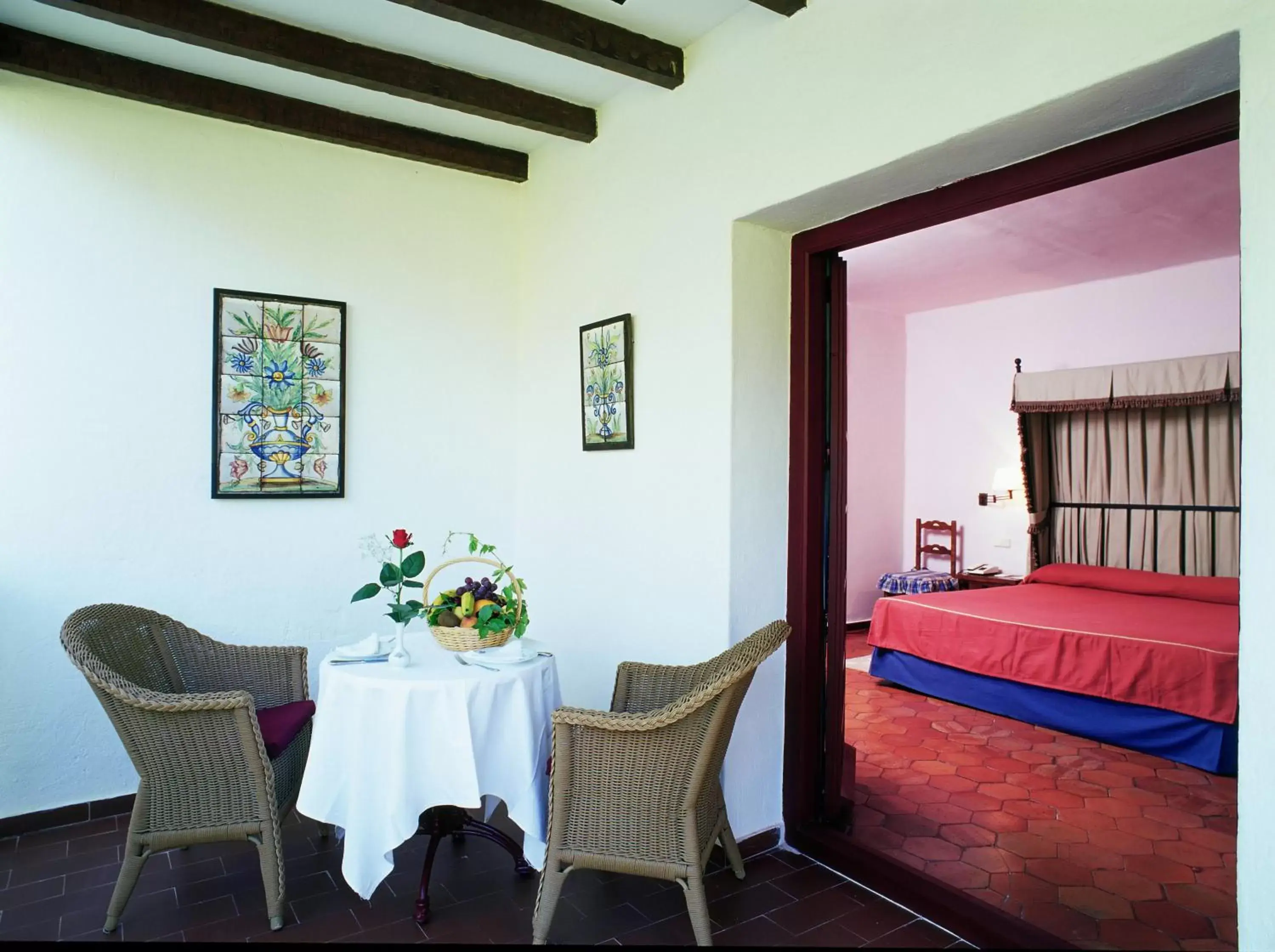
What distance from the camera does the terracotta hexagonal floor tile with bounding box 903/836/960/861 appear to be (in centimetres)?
295

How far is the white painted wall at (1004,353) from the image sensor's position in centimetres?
564

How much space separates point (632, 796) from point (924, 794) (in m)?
1.85

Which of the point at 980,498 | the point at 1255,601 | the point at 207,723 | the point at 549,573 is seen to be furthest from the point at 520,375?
the point at 980,498

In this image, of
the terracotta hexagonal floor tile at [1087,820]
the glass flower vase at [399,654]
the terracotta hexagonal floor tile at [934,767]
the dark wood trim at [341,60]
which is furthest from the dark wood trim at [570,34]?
the terracotta hexagonal floor tile at [1087,820]

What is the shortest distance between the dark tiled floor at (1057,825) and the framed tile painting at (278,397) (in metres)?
2.70

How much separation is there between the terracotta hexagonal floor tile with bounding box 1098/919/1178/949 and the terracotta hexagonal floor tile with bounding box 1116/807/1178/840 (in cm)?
75

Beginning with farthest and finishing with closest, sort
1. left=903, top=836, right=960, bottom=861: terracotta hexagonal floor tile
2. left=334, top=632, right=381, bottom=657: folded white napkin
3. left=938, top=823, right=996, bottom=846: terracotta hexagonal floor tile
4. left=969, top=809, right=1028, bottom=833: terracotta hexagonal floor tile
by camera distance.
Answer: left=969, top=809, right=1028, bottom=833: terracotta hexagonal floor tile, left=938, top=823, right=996, bottom=846: terracotta hexagonal floor tile, left=903, top=836, right=960, bottom=861: terracotta hexagonal floor tile, left=334, top=632, right=381, bottom=657: folded white napkin

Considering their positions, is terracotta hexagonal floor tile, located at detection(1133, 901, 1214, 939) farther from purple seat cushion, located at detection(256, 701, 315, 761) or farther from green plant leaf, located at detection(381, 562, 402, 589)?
purple seat cushion, located at detection(256, 701, 315, 761)

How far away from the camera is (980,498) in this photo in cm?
681

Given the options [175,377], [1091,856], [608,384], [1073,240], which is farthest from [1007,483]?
[175,377]

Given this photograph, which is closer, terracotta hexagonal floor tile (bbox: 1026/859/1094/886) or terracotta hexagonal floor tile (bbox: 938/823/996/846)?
terracotta hexagonal floor tile (bbox: 1026/859/1094/886)

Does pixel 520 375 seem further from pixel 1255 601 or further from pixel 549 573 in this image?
pixel 1255 601

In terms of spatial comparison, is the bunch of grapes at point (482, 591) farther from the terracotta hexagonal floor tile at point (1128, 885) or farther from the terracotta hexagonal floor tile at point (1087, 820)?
the terracotta hexagonal floor tile at point (1087, 820)

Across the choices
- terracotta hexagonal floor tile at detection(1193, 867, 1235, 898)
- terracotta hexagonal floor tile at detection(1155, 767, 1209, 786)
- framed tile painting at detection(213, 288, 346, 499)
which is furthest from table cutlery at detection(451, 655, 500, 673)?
terracotta hexagonal floor tile at detection(1155, 767, 1209, 786)
